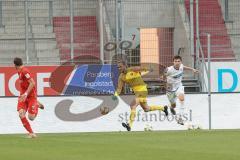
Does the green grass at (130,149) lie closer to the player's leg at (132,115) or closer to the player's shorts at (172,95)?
the player's leg at (132,115)

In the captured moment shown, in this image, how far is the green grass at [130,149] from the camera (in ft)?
43.2

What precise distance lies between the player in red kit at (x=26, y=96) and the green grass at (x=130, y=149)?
1.68 m

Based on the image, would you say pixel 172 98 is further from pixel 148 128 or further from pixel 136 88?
pixel 136 88

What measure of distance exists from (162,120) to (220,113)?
6.10 feet

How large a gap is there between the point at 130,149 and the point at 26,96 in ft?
18.3

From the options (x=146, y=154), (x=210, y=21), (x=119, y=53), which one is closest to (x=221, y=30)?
(x=210, y=21)

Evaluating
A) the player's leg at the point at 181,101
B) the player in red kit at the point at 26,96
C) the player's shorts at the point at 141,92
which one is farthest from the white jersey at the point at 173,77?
the player in red kit at the point at 26,96

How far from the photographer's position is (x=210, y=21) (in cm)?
3231

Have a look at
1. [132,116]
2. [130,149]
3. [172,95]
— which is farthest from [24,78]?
[172,95]

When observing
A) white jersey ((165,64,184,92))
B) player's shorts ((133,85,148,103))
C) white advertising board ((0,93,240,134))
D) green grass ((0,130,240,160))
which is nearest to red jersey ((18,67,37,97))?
green grass ((0,130,240,160))

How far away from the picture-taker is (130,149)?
1473cm

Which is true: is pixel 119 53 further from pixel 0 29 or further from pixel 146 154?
pixel 146 154

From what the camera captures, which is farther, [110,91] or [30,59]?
[30,59]

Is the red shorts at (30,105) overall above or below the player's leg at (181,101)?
above
